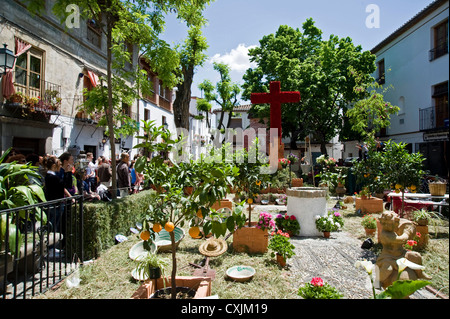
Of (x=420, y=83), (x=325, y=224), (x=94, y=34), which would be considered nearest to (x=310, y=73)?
(x=420, y=83)

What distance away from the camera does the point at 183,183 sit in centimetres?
223

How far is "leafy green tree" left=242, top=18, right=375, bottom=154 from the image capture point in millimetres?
18500

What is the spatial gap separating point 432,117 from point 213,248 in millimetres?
13415

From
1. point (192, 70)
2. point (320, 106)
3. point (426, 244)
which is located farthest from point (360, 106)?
point (426, 244)

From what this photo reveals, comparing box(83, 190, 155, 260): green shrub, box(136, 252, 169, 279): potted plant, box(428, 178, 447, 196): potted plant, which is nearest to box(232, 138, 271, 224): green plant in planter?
box(83, 190, 155, 260): green shrub

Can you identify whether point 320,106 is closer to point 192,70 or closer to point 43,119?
point 192,70

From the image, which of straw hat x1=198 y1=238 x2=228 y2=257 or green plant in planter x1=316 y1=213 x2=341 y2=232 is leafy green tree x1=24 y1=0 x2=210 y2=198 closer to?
straw hat x1=198 y1=238 x2=228 y2=257

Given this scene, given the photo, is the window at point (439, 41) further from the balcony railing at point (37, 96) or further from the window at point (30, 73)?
the window at point (30, 73)

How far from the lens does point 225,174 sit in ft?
6.66

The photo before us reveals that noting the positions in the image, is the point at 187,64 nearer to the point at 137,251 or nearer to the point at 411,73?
the point at 137,251

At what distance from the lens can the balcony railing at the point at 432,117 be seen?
40.0 ft

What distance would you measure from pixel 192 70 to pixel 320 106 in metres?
12.4

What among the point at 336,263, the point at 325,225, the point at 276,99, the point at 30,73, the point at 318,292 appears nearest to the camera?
the point at 318,292

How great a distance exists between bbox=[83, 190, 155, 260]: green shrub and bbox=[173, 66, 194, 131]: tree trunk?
4152mm
